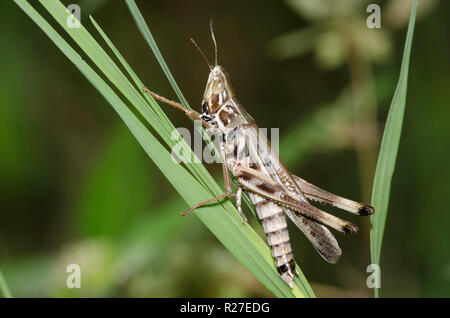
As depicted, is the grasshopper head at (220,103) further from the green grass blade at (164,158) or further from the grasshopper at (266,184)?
the green grass blade at (164,158)

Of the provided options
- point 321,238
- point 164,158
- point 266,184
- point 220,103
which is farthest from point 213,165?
point 164,158

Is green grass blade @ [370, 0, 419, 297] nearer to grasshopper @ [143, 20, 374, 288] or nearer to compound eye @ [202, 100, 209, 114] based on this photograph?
grasshopper @ [143, 20, 374, 288]

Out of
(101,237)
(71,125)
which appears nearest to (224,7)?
(71,125)

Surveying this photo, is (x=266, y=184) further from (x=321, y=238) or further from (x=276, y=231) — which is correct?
(x=321, y=238)

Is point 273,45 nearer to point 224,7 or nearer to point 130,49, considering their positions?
point 224,7

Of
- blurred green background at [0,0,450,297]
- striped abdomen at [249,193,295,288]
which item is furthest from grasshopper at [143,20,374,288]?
blurred green background at [0,0,450,297]

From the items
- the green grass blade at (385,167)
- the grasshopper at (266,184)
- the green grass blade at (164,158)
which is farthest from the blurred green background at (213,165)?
the green grass blade at (385,167)
